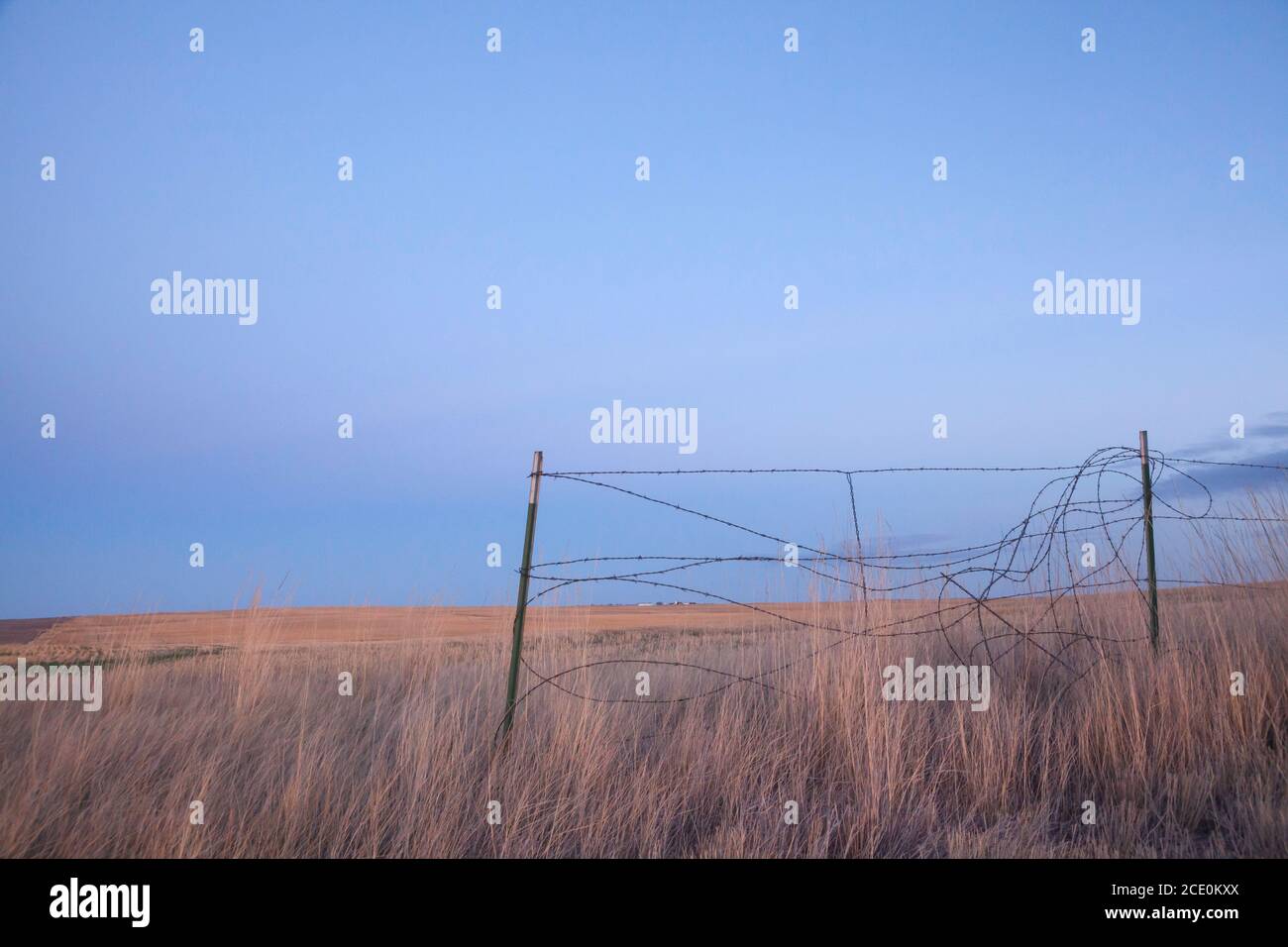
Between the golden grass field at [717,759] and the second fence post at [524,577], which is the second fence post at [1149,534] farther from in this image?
the second fence post at [524,577]

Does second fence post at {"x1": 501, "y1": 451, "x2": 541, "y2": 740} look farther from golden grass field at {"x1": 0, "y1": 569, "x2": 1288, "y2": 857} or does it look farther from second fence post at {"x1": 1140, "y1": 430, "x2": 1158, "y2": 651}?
second fence post at {"x1": 1140, "y1": 430, "x2": 1158, "y2": 651}

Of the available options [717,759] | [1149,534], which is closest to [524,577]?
[717,759]

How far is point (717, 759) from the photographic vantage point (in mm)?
4895

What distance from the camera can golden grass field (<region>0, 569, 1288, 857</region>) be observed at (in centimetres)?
404

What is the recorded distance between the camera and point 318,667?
8.29 m
